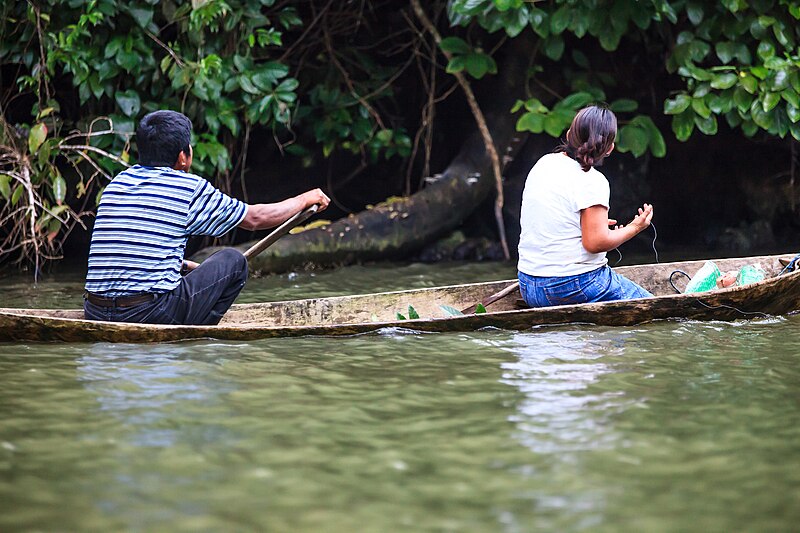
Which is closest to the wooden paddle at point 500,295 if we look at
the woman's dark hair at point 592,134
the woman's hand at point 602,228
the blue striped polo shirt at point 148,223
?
the woman's hand at point 602,228

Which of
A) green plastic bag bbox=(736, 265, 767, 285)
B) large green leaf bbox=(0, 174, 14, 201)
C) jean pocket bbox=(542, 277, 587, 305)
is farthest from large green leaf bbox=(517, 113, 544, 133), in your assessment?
large green leaf bbox=(0, 174, 14, 201)

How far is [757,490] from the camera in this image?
2783 millimetres

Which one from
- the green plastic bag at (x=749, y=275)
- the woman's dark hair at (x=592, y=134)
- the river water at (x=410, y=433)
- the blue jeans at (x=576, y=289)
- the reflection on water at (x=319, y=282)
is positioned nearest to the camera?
the river water at (x=410, y=433)

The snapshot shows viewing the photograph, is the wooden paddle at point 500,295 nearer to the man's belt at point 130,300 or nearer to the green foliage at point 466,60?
the man's belt at point 130,300

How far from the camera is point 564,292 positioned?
16.9 ft

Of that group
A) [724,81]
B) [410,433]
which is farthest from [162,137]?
[724,81]

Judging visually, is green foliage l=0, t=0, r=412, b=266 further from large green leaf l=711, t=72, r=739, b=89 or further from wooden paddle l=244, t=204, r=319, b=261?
large green leaf l=711, t=72, r=739, b=89

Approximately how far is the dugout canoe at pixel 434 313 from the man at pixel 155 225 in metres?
0.16

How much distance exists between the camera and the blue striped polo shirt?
4.53m

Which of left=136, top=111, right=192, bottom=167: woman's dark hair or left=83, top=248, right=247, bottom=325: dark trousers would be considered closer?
left=136, top=111, right=192, bottom=167: woman's dark hair

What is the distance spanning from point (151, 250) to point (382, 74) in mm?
4998

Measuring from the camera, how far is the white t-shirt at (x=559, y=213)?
4.91 meters

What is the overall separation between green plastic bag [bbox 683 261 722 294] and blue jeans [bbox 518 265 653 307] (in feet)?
1.61

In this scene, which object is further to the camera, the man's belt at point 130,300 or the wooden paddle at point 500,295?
the wooden paddle at point 500,295
